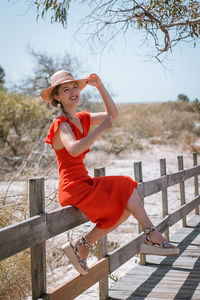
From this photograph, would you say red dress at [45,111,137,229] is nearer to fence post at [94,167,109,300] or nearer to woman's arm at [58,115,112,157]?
woman's arm at [58,115,112,157]

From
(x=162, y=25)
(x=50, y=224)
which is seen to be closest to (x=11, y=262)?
(x=50, y=224)

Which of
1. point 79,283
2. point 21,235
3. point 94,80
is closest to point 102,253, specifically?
point 79,283

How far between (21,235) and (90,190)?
0.68m

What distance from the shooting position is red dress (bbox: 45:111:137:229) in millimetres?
2662

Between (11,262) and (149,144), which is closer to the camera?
(11,262)

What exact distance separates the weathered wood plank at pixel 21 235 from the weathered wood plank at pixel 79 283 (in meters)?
0.40

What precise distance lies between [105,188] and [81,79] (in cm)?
83

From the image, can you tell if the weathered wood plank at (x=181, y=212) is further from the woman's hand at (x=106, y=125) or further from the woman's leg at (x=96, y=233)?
the woman's hand at (x=106, y=125)

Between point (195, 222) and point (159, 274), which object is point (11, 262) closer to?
point (159, 274)

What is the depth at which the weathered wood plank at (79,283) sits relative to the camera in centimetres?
249

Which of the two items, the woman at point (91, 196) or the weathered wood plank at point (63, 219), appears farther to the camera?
the woman at point (91, 196)

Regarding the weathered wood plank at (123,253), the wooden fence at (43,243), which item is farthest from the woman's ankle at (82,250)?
the weathered wood plank at (123,253)

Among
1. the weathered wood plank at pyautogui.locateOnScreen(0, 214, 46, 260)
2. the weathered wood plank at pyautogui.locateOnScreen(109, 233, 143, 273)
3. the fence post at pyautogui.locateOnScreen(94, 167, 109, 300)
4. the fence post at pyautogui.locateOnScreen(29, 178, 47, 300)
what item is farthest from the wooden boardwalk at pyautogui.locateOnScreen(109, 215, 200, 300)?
the weathered wood plank at pyautogui.locateOnScreen(0, 214, 46, 260)

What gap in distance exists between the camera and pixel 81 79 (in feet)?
→ 9.52
